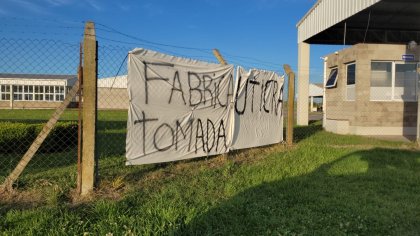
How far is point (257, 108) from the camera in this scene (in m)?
8.69

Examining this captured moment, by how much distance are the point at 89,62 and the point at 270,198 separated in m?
2.94

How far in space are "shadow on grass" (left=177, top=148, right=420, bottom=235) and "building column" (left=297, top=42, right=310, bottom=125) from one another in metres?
11.8

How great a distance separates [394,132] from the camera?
13.5 m

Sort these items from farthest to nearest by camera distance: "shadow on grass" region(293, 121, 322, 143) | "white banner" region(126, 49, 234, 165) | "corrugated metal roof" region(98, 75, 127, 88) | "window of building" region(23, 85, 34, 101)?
1. "window of building" region(23, 85, 34, 101)
2. "shadow on grass" region(293, 121, 322, 143)
3. "corrugated metal roof" region(98, 75, 127, 88)
4. "white banner" region(126, 49, 234, 165)

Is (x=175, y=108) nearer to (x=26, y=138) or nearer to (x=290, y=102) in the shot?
(x=290, y=102)

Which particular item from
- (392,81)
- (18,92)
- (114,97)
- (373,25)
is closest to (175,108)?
(392,81)

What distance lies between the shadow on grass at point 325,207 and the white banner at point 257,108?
6.57ft

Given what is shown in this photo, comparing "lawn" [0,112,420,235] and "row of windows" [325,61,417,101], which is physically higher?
"row of windows" [325,61,417,101]

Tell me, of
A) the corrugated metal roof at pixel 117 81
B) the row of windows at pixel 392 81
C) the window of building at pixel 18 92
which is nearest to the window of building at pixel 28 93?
the window of building at pixel 18 92

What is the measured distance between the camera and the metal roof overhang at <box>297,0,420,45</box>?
14305 millimetres

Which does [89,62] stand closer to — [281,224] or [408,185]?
[281,224]

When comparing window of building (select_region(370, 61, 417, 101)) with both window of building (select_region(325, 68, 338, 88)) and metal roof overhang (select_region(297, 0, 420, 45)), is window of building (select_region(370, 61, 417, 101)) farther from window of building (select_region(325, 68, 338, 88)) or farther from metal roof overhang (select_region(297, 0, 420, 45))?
metal roof overhang (select_region(297, 0, 420, 45))

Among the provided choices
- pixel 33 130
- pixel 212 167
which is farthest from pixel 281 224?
pixel 33 130

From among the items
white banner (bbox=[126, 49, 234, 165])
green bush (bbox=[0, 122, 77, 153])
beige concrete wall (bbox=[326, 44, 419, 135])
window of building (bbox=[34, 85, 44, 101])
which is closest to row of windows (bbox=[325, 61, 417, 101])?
beige concrete wall (bbox=[326, 44, 419, 135])
